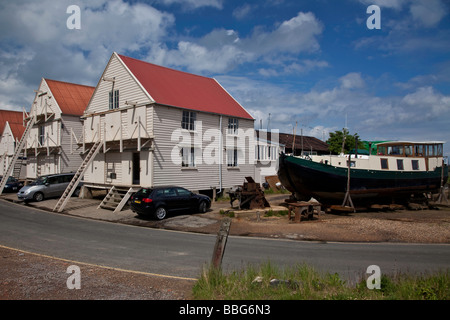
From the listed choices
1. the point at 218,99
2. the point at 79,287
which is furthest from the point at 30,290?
the point at 218,99

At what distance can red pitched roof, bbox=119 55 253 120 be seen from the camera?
24.0 m

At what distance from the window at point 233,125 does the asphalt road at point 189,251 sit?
45.0 feet

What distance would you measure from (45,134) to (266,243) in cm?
2886

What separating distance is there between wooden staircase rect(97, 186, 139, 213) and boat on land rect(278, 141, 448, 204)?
9549 mm

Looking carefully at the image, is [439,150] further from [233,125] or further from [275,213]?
[233,125]

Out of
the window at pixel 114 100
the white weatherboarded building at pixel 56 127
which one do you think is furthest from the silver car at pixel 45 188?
the window at pixel 114 100

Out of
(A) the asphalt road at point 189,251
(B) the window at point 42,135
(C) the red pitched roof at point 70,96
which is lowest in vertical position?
(A) the asphalt road at point 189,251

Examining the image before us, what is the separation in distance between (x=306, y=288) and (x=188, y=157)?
1889 cm

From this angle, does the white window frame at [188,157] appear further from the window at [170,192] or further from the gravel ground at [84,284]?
the gravel ground at [84,284]

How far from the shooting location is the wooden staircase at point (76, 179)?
2188 cm

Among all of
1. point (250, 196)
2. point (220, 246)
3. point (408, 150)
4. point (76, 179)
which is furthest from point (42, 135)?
point (220, 246)

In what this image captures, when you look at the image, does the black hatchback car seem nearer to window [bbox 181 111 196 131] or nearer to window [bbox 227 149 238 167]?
window [bbox 181 111 196 131]

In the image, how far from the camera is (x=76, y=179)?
25.3 meters

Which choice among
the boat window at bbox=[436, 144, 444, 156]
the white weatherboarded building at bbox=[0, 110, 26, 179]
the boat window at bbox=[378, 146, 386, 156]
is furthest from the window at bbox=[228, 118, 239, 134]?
the white weatherboarded building at bbox=[0, 110, 26, 179]
